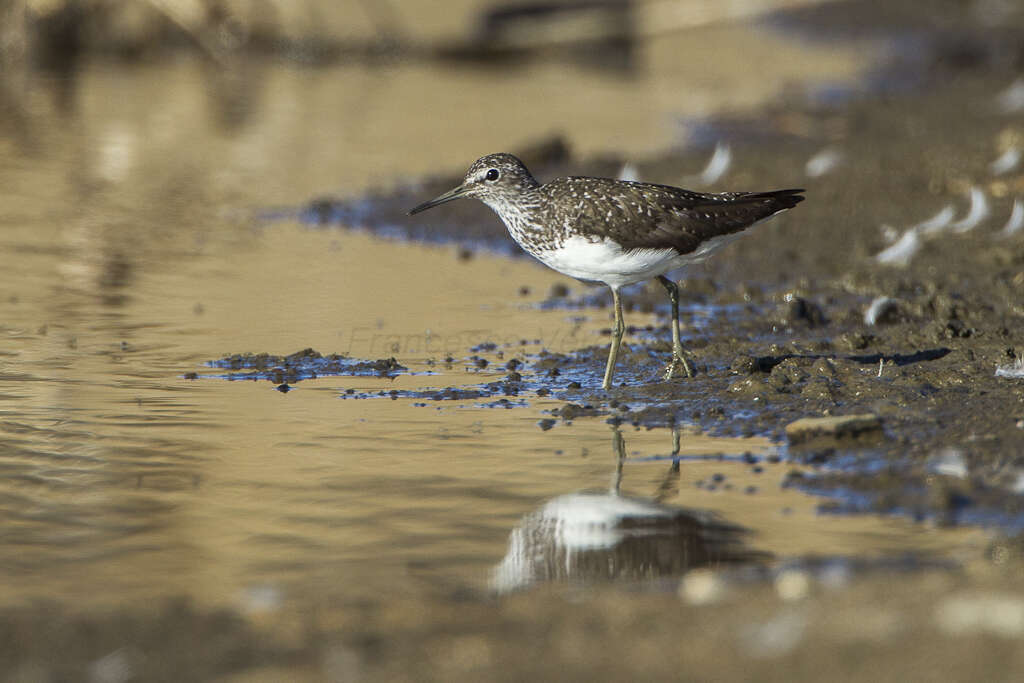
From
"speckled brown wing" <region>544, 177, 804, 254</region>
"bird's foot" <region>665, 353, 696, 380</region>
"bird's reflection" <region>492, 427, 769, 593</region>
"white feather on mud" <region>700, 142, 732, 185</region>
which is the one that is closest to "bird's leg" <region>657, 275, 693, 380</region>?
"bird's foot" <region>665, 353, 696, 380</region>

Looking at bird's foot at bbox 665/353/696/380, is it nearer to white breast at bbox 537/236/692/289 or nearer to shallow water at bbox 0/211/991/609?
white breast at bbox 537/236/692/289

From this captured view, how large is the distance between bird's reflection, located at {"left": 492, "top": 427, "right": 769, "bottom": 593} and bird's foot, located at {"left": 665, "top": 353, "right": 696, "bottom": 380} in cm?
220

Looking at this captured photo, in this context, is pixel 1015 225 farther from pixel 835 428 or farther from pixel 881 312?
pixel 835 428

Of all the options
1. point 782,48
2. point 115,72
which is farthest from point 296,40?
point 782,48

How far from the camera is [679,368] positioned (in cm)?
1011

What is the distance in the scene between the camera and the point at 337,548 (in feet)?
22.5

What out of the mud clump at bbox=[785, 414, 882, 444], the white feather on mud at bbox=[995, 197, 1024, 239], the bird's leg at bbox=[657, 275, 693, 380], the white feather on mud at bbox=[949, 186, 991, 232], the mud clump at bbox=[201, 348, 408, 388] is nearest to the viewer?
the mud clump at bbox=[785, 414, 882, 444]

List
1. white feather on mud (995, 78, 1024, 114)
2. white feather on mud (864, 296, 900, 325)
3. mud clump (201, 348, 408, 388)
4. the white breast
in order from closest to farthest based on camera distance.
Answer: the white breast, mud clump (201, 348, 408, 388), white feather on mud (864, 296, 900, 325), white feather on mud (995, 78, 1024, 114)

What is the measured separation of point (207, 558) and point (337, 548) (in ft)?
2.05

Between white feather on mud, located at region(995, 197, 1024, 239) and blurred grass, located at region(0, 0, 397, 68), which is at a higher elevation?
blurred grass, located at region(0, 0, 397, 68)

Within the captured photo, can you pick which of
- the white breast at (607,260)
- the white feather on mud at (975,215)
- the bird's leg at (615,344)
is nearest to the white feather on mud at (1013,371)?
the white breast at (607,260)

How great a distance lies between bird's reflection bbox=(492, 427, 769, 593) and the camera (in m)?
6.48

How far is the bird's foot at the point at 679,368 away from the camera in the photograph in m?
9.95

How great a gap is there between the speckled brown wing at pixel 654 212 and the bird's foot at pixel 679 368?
784mm
